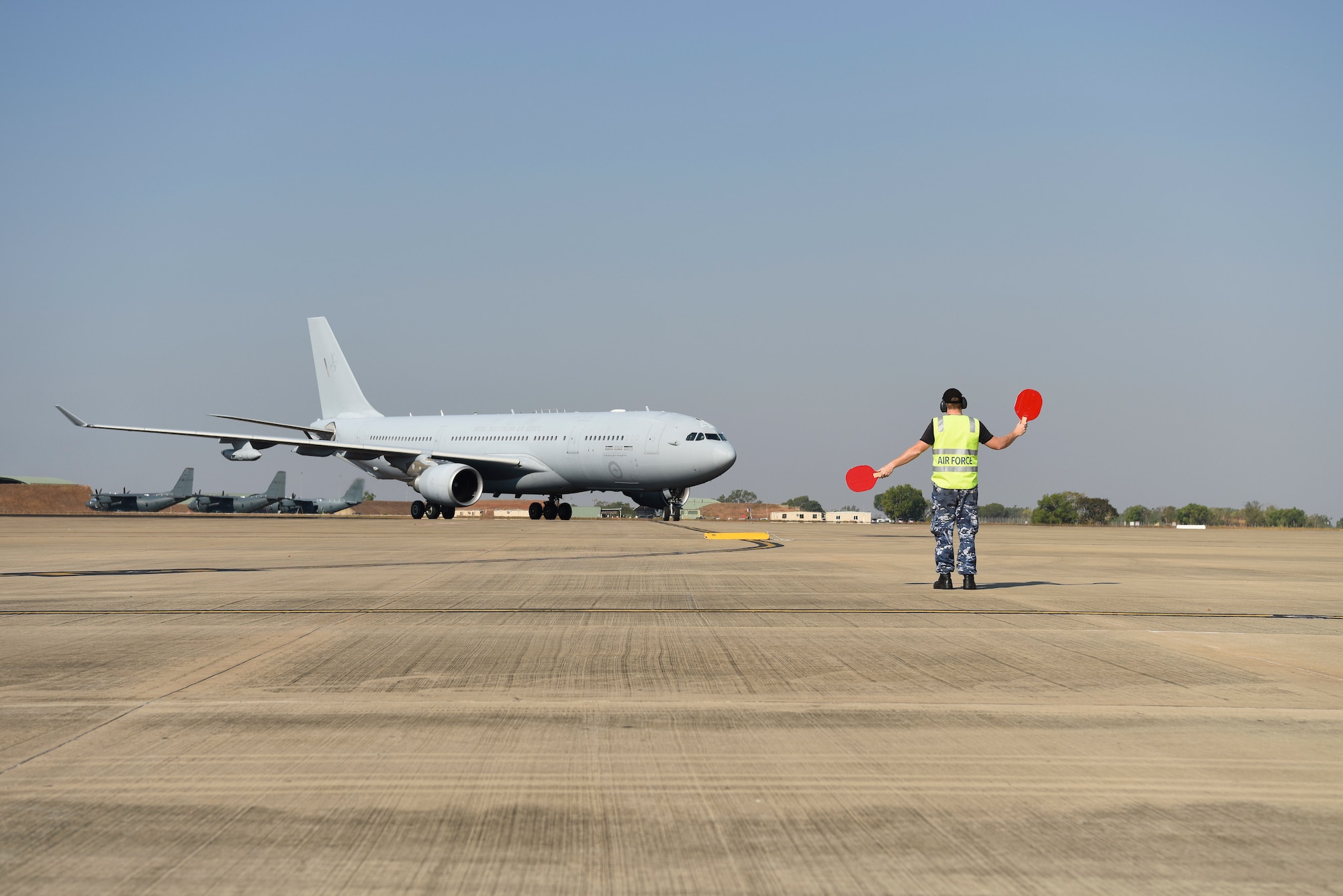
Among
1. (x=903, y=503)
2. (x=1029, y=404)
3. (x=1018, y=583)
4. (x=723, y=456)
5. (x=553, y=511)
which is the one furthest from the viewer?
(x=903, y=503)

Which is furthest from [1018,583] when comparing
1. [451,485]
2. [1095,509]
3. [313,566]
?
[1095,509]

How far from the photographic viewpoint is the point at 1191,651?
6.86 m

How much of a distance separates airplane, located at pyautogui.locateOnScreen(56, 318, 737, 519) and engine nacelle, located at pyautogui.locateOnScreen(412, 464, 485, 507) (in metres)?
0.04

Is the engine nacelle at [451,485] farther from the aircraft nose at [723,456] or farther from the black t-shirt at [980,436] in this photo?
the black t-shirt at [980,436]

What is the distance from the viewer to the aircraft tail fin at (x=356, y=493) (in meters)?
88.8

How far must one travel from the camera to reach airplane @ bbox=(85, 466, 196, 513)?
71688 mm

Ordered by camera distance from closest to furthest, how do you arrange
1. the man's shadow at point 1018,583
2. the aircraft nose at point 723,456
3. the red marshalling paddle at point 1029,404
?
1. the red marshalling paddle at point 1029,404
2. the man's shadow at point 1018,583
3. the aircraft nose at point 723,456

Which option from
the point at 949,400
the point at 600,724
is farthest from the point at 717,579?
the point at 600,724

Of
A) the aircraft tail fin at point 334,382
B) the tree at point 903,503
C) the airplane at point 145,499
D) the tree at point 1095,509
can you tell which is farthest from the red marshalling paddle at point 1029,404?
the tree at point 903,503

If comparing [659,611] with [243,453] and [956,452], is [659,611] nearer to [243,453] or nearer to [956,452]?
[956,452]

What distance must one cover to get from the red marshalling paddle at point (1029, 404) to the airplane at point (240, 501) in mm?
75080

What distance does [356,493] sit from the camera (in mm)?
89812

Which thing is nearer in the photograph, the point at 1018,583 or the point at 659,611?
the point at 659,611

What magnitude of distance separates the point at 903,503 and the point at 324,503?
98.5 m
